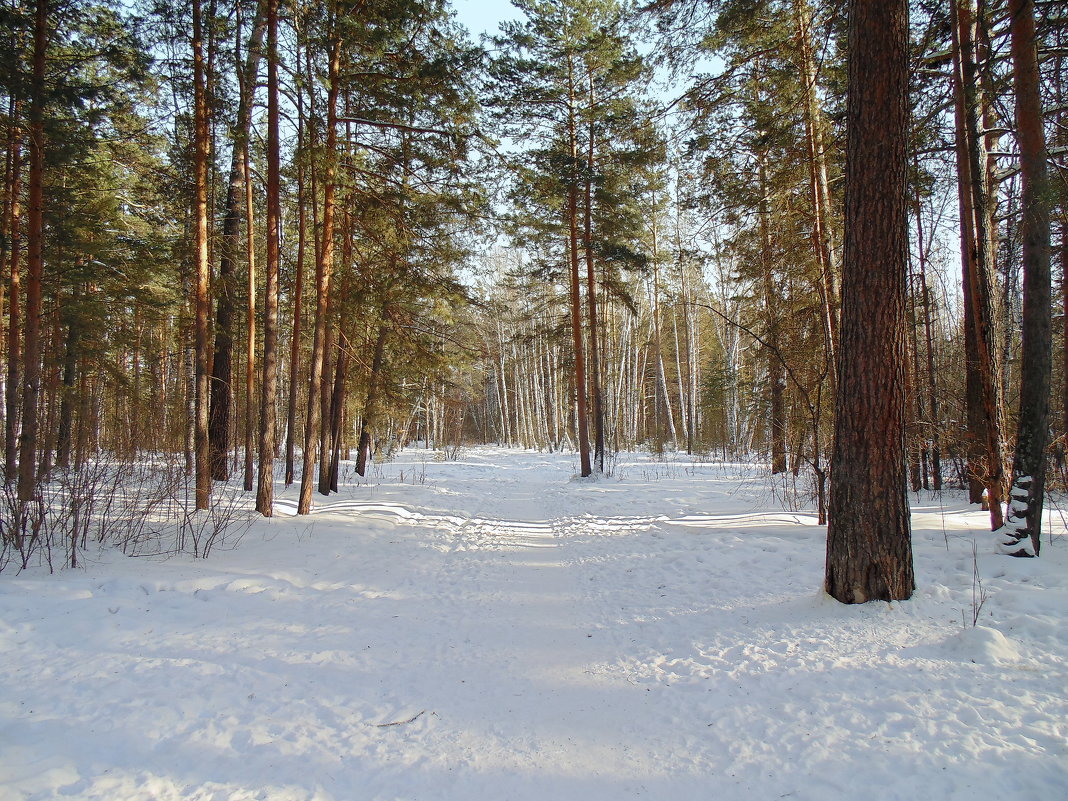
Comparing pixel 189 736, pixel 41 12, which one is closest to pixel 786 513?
pixel 189 736

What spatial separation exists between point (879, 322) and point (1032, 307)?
2130 millimetres

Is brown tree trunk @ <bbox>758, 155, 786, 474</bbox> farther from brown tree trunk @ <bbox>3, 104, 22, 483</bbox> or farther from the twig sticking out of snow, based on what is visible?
brown tree trunk @ <bbox>3, 104, 22, 483</bbox>

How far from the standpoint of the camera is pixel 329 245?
27.3 ft

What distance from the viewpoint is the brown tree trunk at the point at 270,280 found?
733 cm

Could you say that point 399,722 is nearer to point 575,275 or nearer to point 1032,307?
point 1032,307

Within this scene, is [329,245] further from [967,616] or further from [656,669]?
[967,616]

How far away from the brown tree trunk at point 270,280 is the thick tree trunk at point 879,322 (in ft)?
24.4

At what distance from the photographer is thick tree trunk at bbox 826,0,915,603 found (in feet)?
12.3

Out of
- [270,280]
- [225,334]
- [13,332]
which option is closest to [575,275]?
[270,280]

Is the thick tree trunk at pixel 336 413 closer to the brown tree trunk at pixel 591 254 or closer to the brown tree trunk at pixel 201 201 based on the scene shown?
the brown tree trunk at pixel 201 201

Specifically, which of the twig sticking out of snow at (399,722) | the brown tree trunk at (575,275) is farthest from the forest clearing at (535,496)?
the brown tree trunk at (575,275)

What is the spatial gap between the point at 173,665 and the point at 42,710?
628 millimetres

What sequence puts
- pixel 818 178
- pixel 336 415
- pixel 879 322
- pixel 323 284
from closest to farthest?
pixel 879 322
pixel 818 178
pixel 323 284
pixel 336 415

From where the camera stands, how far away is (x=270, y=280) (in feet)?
24.5
